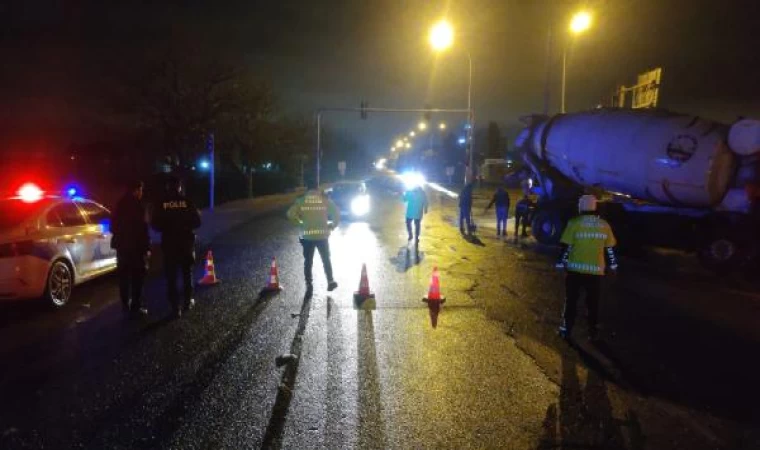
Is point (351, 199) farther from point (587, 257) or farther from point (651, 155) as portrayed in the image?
point (587, 257)

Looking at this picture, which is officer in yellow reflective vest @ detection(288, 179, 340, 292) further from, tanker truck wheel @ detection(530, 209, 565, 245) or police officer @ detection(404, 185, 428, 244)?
tanker truck wheel @ detection(530, 209, 565, 245)

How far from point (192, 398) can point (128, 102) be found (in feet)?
97.0

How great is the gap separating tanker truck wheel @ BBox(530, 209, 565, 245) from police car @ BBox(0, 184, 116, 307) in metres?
11.2

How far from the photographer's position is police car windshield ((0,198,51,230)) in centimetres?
790

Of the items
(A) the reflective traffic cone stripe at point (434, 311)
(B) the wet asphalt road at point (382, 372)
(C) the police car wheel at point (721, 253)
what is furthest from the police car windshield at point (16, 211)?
(C) the police car wheel at point (721, 253)

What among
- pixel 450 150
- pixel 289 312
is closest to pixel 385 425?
pixel 289 312

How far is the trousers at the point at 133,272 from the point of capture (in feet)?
25.8

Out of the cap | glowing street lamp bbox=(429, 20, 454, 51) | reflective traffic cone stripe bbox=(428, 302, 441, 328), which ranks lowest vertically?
reflective traffic cone stripe bbox=(428, 302, 441, 328)

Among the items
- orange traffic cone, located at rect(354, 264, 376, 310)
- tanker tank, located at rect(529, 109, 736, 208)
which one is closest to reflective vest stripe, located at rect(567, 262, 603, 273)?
orange traffic cone, located at rect(354, 264, 376, 310)

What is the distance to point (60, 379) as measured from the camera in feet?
18.2

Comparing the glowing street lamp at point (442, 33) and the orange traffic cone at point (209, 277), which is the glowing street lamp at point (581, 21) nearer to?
the glowing street lamp at point (442, 33)

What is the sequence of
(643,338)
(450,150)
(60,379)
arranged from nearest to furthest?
(60,379) < (643,338) < (450,150)

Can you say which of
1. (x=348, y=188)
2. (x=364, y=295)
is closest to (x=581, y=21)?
(x=348, y=188)

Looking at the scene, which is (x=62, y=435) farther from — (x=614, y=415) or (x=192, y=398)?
(x=614, y=415)
